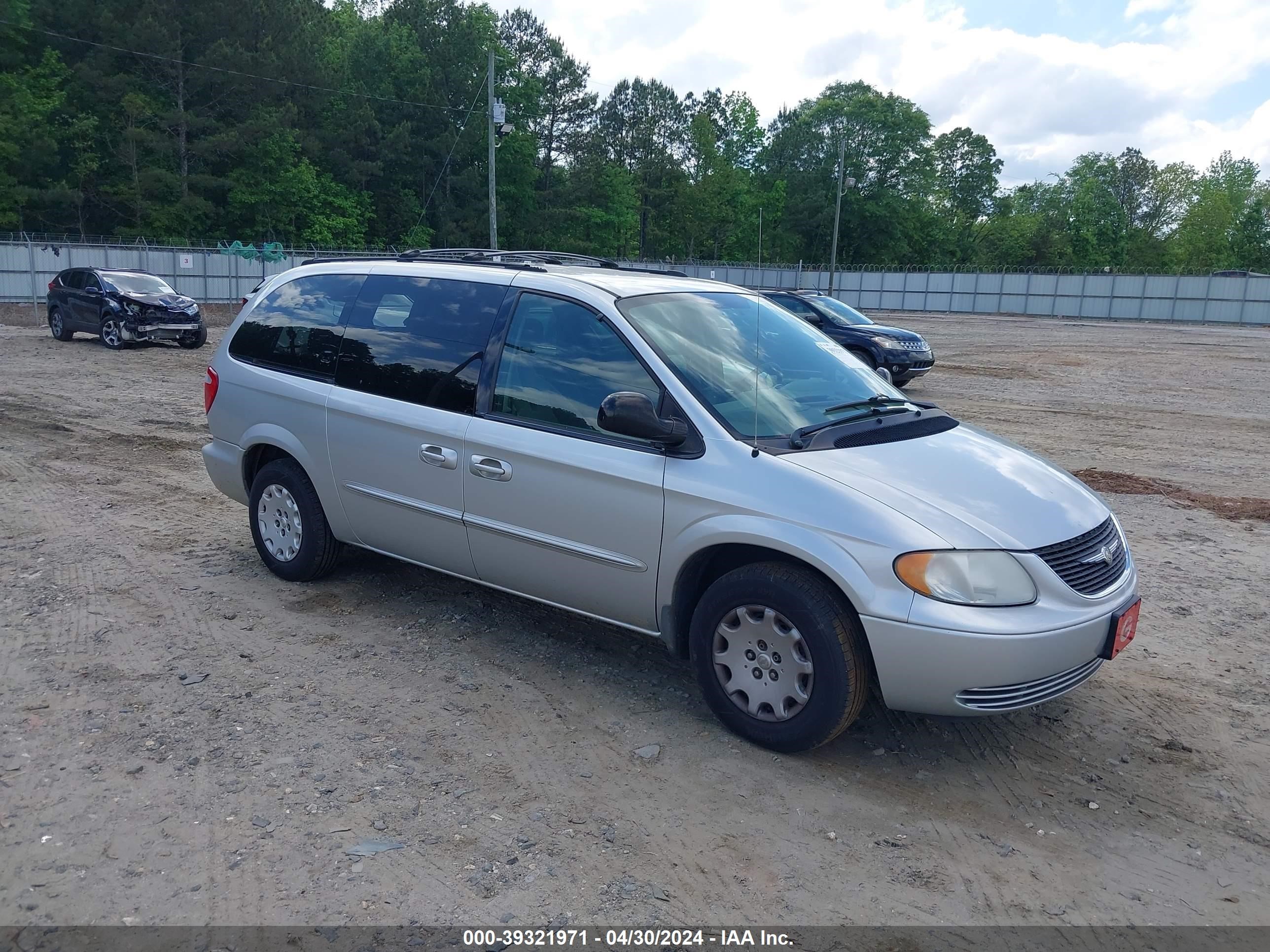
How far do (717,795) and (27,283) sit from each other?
36.6 metres

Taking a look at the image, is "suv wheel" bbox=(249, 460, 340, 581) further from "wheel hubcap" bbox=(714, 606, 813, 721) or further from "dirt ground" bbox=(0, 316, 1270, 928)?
"wheel hubcap" bbox=(714, 606, 813, 721)

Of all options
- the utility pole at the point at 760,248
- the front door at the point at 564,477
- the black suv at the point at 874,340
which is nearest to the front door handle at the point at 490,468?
the front door at the point at 564,477

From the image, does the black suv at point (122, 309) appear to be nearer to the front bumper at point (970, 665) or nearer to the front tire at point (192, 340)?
the front tire at point (192, 340)

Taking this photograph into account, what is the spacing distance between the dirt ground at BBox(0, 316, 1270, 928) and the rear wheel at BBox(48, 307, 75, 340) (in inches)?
715

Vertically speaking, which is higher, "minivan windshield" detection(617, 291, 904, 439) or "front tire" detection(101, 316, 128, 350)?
"minivan windshield" detection(617, 291, 904, 439)

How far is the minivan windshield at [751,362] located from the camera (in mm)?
4316

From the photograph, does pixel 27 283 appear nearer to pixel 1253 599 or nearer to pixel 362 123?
pixel 362 123

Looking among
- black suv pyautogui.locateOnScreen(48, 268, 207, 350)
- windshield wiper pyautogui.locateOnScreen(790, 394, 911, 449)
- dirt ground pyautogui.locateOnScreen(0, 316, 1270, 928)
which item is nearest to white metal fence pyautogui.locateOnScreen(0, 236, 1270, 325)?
black suv pyautogui.locateOnScreen(48, 268, 207, 350)

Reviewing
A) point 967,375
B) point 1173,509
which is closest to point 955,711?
point 1173,509

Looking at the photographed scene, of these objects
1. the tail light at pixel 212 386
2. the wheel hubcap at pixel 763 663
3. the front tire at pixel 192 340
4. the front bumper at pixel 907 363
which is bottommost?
the front tire at pixel 192 340

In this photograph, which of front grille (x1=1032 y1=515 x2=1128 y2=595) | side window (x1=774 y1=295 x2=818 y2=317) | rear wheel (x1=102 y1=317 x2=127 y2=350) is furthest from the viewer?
rear wheel (x1=102 y1=317 x2=127 y2=350)

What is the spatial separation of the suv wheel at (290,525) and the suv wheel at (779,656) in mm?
2674

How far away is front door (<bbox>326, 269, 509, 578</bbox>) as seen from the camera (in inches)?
194

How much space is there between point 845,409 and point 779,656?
1303 millimetres
